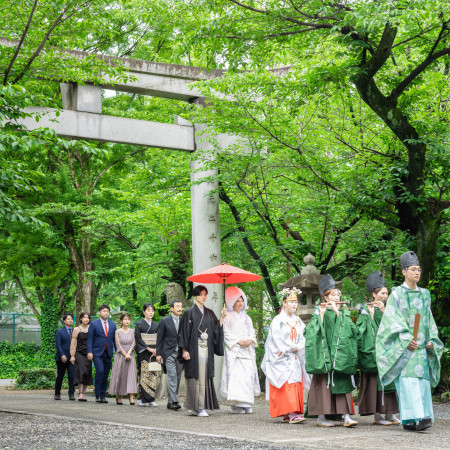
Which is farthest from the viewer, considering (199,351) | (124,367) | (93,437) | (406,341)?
(124,367)

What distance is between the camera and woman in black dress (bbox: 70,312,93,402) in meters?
11.8

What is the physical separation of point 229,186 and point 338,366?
601 centimetres

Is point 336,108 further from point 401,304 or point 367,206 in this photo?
point 401,304

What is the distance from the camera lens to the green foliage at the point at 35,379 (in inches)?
640

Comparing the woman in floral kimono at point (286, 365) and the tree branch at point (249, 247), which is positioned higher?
the tree branch at point (249, 247)

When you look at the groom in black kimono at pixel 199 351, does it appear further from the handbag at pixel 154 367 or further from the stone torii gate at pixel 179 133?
the stone torii gate at pixel 179 133

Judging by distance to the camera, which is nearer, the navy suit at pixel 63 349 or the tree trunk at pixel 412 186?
the tree trunk at pixel 412 186

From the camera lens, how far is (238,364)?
9805 mm

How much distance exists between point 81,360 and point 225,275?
325 centimetres

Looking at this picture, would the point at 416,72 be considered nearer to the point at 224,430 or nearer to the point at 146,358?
the point at 224,430

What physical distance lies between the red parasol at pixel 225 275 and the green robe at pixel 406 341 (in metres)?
3.54

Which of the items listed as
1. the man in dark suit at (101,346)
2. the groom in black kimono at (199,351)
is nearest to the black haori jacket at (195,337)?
the groom in black kimono at (199,351)

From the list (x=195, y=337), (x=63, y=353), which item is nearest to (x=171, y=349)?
(x=195, y=337)

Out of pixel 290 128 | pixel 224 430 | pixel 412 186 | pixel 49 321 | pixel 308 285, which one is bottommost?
pixel 224 430
